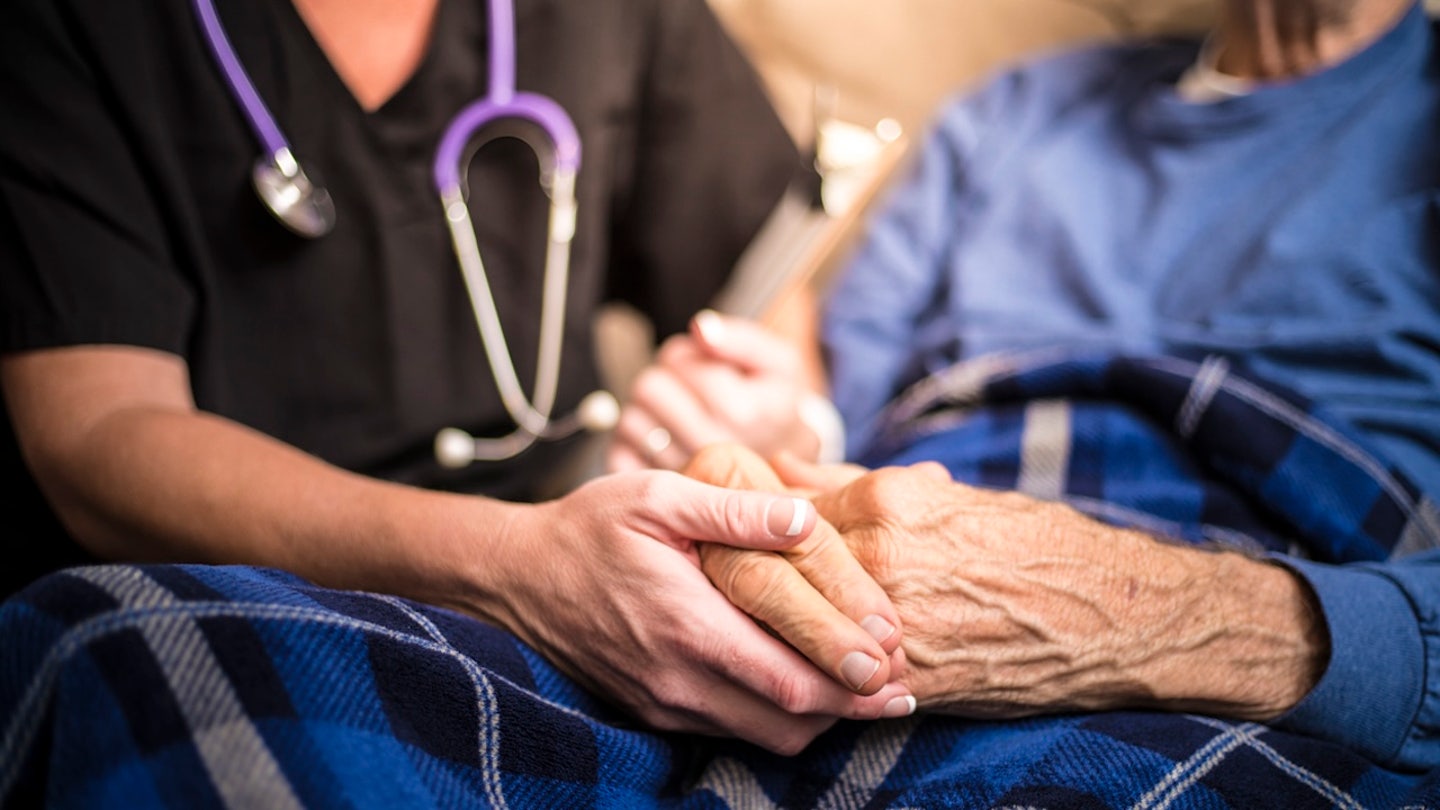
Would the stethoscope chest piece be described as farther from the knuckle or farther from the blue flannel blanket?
the knuckle

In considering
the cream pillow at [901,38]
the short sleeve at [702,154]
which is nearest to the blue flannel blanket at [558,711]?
the short sleeve at [702,154]

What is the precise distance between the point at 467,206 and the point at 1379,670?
75 cm

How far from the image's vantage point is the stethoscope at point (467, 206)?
690 millimetres

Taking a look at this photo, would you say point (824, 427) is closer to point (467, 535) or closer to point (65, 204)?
point (467, 535)

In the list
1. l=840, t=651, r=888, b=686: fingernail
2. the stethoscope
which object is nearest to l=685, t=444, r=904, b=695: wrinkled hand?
l=840, t=651, r=888, b=686: fingernail

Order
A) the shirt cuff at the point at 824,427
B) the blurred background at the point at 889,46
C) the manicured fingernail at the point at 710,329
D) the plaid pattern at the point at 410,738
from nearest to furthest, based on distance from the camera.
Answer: the plaid pattern at the point at 410,738 < the manicured fingernail at the point at 710,329 < the shirt cuff at the point at 824,427 < the blurred background at the point at 889,46

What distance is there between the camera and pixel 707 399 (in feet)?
2.57

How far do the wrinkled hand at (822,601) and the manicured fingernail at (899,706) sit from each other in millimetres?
13

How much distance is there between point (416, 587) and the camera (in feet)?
1.83

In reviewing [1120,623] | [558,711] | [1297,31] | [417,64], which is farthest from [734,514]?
[1297,31]

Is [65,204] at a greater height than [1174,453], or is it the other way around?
[65,204]

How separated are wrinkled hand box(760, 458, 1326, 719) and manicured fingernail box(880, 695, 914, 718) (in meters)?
0.01

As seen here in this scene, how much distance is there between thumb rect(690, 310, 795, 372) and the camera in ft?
2.54

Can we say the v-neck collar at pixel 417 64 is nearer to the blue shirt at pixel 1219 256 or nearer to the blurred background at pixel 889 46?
the blurred background at pixel 889 46
